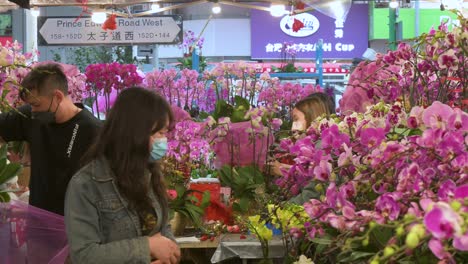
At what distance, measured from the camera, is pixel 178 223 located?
11.4 ft

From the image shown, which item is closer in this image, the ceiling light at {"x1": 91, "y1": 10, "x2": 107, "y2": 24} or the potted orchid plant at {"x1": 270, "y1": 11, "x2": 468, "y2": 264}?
the potted orchid plant at {"x1": 270, "y1": 11, "x2": 468, "y2": 264}

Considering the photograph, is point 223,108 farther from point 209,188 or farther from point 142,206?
point 142,206

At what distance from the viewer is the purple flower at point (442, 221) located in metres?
0.73

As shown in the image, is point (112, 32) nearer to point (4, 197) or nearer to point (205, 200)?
point (205, 200)

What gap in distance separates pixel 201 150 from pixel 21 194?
0.93 metres

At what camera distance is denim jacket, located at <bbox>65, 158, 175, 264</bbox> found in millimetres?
1839

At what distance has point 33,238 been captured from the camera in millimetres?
2209

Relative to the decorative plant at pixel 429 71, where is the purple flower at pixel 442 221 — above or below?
below

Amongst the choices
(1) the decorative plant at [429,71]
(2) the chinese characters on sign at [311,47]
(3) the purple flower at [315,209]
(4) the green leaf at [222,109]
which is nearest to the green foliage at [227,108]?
(4) the green leaf at [222,109]

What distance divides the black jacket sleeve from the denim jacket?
116cm

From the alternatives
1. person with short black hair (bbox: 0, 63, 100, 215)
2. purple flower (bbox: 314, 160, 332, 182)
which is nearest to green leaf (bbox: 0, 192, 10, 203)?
person with short black hair (bbox: 0, 63, 100, 215)

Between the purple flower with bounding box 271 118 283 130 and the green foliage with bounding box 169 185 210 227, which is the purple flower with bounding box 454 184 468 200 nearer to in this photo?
the green foliage with bounding box 169 185 210 227

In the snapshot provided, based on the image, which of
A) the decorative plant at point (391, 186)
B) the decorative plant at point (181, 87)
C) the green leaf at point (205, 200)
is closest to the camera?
the decorative plant at point (391, 186)

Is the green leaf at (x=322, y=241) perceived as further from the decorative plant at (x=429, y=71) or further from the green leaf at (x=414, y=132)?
the decorative plant at (x=429, y=71)
